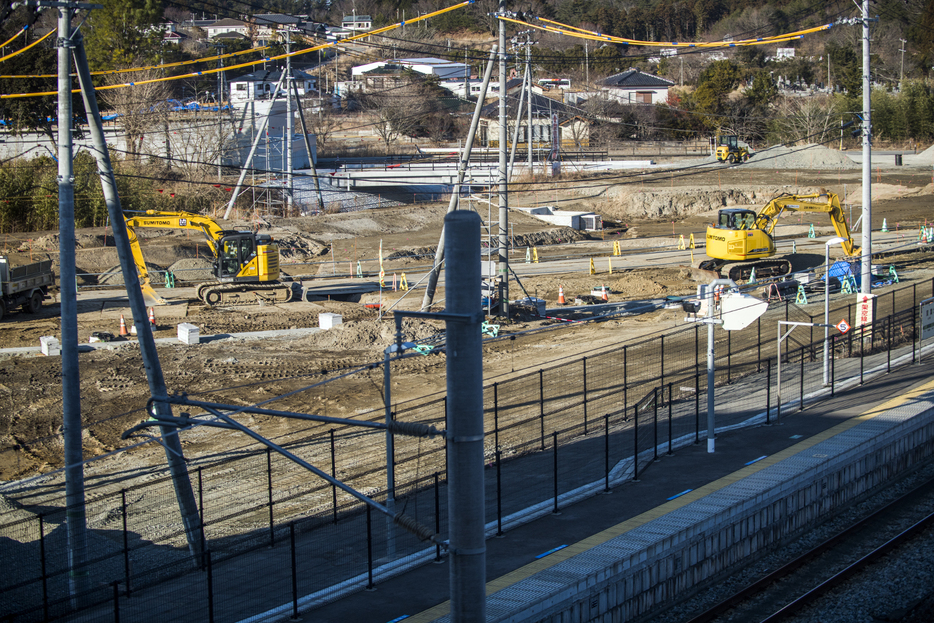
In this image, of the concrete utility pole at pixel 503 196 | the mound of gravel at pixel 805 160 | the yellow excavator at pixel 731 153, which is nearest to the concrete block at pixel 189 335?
the concrete utility pole at pixel 503 196

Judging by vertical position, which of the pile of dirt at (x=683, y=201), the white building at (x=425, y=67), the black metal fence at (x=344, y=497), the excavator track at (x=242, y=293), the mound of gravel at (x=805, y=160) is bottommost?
the black metal fence at (x=344, y=497)

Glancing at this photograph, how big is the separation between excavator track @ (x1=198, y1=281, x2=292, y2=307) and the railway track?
2643 centimetres

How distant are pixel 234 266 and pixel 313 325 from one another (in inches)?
206

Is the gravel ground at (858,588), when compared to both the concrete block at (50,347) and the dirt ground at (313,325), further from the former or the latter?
the concrete block at (50,347)

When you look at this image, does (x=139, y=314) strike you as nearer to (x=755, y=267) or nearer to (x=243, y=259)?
(x=243, y=259)

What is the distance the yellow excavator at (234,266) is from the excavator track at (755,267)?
18311 millimetres

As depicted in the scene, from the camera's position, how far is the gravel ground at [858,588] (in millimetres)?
11930

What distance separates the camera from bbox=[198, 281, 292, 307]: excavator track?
3656cm

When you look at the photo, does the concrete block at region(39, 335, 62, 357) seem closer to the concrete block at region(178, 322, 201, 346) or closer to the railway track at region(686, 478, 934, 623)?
the concrete block at region(178, 322, 201, 346)

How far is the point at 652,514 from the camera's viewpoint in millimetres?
13789

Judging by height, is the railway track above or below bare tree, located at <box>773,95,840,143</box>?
below

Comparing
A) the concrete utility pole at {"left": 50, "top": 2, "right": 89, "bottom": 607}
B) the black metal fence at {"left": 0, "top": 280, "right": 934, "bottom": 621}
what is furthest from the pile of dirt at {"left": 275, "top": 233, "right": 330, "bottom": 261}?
the concrete utility pole at {"left": 50, "top": 2, "right": 89, "bottom": 607}

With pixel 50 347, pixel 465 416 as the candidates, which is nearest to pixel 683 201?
pixel 50 347

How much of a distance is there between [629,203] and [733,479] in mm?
51543
